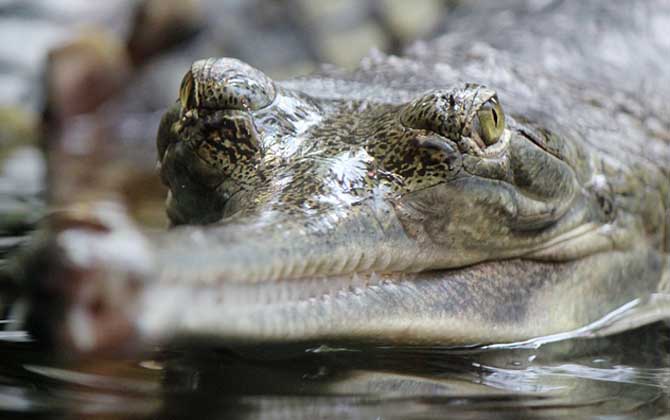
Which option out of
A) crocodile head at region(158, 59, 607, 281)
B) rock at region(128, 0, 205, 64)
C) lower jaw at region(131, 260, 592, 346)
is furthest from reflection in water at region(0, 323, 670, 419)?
rock at region(128, 0, 205, 64)

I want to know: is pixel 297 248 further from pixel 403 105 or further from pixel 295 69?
pixel 295 69

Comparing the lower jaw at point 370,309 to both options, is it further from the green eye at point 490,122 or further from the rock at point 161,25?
the rock at point 161,25

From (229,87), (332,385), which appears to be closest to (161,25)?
(229,87)

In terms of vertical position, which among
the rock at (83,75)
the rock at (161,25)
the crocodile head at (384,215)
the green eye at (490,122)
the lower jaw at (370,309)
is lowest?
the lower jaw at (370,309)

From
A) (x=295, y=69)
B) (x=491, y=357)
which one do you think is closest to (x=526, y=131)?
(x=491, y=357)

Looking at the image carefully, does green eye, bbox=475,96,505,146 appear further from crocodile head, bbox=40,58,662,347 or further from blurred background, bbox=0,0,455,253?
blurred background, bbox=0,0,455,253

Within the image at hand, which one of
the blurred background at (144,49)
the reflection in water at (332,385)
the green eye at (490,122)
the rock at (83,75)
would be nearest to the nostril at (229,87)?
Answer: the green eye at (490,122)
